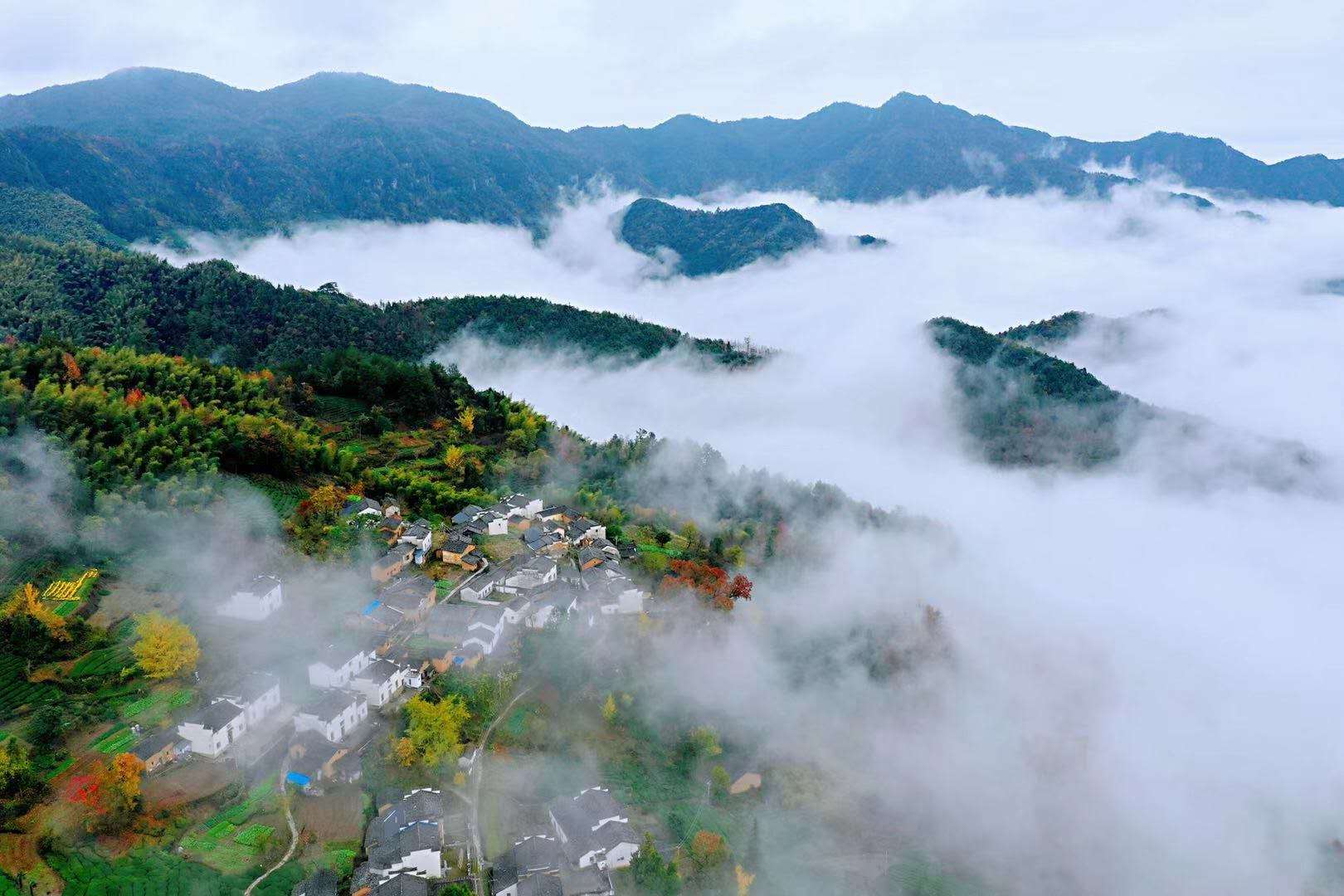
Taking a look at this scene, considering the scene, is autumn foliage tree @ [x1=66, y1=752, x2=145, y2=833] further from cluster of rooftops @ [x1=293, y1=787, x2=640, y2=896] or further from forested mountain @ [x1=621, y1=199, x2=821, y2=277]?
forested mountain @ [x1=621, y1=199, x2=821, y2=277]

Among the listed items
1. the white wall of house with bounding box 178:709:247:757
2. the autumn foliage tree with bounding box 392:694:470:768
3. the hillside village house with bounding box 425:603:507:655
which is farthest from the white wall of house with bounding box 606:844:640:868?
the white wall of house with bounding box 178:709:247:757

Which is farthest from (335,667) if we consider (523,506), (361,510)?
(523,506)

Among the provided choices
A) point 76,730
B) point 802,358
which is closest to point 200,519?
point 76,730

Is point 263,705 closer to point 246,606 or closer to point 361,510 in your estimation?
point 246,606

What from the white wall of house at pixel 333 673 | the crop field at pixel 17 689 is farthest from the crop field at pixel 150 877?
the white wall of house at pixel 333 673

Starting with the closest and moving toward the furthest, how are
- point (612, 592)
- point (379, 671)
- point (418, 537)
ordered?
point (379, 671) < point (612, 592) < point (418, 537)

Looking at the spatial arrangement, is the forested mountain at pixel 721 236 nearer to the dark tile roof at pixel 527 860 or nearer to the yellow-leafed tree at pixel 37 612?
the yellow-leafed tree at pixel 37 612
